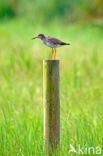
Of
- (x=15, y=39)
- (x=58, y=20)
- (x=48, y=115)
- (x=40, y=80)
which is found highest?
(x=58, y=20)

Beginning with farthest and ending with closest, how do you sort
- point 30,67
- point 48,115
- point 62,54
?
point 62,54, point 30,67, point 48,115

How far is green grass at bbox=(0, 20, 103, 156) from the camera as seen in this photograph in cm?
482

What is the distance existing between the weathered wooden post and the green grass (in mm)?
109

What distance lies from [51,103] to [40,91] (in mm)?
3269

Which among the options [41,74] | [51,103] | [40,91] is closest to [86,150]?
[51,103]

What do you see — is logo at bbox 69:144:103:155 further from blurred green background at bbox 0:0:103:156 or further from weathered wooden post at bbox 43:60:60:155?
weathered wooden post at bbox 43:60:60:155

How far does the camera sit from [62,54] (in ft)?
36.2

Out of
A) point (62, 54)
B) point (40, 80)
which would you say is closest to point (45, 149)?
point (40, 80)

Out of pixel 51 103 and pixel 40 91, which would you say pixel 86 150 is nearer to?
pixel 51 103

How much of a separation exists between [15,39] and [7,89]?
5.53 meters

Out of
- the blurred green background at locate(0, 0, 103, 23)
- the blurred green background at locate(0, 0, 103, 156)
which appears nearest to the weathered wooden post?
the blurred green background at locate(0, 0, 103, 156)

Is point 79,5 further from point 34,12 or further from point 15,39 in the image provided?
point 15,39

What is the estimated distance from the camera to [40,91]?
25.3ft

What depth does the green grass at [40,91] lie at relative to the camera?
15.8ft
